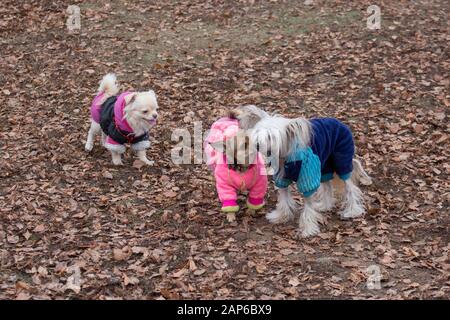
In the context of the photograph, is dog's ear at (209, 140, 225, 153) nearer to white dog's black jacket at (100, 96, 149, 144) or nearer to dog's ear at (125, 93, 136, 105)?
dog's ear at (125, 93, 136, 105)

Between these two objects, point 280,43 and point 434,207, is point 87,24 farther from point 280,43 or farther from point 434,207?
point 434,207

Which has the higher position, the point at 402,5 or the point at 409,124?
the point at 402,5

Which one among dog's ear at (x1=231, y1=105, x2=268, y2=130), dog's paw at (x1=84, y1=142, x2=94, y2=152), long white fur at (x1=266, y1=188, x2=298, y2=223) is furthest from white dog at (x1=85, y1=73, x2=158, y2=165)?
long white fur at (x1=266, y1=188, x2=298, y2=223)

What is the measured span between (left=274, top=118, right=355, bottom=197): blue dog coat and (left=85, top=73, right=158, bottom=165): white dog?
2281mm

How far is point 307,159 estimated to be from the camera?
6.02 m

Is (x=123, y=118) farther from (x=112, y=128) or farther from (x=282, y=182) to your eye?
(x=282, y=182)

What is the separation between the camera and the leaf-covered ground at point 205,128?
5.82m

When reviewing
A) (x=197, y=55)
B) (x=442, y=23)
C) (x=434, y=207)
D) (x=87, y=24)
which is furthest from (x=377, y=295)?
(x=87, y=24)

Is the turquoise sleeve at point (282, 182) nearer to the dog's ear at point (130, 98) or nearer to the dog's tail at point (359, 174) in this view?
the dog's tail at point (359, 174)

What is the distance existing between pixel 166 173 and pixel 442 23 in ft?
26.6

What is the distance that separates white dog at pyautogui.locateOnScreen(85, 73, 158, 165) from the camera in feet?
25.0

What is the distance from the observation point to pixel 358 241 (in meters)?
6.39

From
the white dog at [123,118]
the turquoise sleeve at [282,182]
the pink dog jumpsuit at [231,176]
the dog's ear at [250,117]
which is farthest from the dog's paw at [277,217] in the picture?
the white dog at [123,118]

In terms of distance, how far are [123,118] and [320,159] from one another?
290 cm
